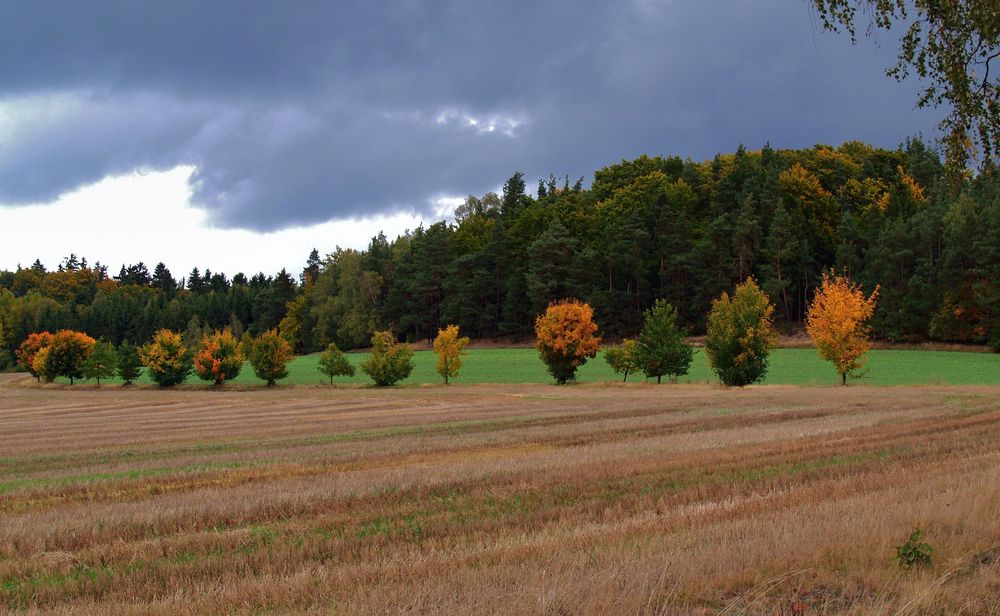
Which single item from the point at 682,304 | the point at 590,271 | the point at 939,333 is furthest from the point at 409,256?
the point at 939,333

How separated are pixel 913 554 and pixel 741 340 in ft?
169

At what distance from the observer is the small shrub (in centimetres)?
692

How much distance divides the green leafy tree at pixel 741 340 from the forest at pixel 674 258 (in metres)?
39.1

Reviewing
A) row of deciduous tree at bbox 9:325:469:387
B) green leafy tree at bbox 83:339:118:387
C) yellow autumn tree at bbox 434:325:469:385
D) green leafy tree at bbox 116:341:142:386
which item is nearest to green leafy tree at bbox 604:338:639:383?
row of deciduous tree at bbox 9:325:469:387

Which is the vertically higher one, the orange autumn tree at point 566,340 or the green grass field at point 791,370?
the orange autumn tree at point 566,340

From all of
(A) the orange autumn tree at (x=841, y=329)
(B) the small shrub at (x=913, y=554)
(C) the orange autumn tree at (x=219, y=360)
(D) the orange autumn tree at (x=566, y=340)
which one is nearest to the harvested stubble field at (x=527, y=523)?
(B) the small shrub at (x=913, y=554)

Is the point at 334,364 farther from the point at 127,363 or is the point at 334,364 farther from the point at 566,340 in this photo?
the point at 127,363

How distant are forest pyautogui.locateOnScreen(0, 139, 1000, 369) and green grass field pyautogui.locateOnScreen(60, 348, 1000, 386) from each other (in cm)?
1155

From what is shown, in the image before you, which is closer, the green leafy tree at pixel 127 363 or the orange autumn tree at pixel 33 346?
the green leafy tree at pixel 127 363

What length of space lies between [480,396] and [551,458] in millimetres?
40042

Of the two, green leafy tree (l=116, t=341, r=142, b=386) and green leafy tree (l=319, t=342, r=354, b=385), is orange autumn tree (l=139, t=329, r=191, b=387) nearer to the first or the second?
green leafy tree (l=116, t=341, r=142, b=386)

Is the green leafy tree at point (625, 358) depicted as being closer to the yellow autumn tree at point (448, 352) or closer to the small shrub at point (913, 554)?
the yellow autumn tree at point (448, 352)

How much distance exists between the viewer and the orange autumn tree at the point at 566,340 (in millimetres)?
68000

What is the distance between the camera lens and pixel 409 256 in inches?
5600
